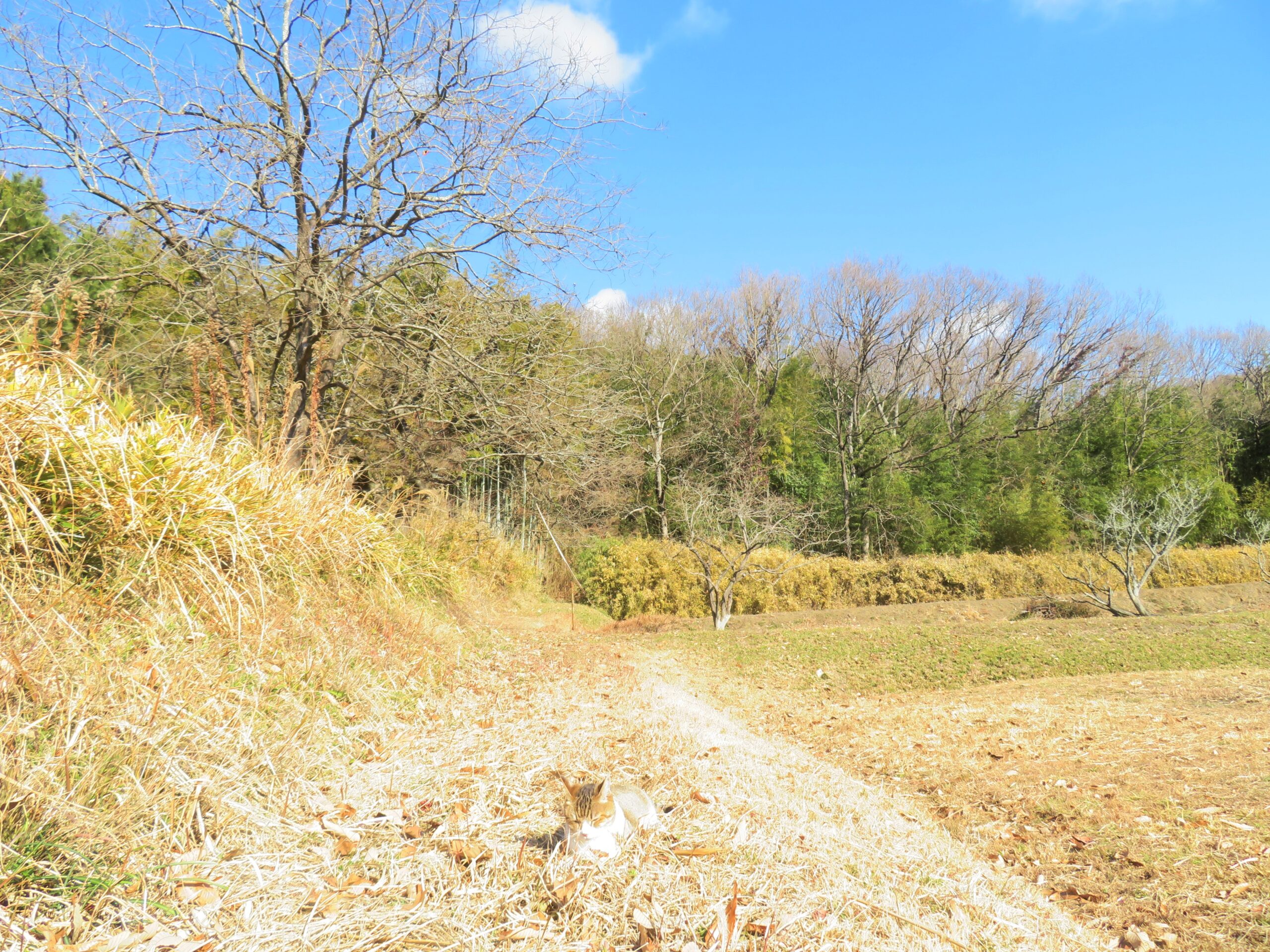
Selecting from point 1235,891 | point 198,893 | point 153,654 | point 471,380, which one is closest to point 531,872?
point 198,893

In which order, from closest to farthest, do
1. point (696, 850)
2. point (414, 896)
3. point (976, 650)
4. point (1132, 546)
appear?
point (414, 896)
point (696, 850)
point (976, 650)
point (1132, 546)

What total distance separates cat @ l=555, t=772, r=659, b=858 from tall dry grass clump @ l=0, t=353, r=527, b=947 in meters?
0.83

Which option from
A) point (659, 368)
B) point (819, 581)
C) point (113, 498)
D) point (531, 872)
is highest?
point (659, 368)

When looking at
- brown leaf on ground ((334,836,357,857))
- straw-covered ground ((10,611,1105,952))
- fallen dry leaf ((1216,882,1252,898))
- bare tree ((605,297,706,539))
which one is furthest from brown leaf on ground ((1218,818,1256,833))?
bare tree ((605,297,706,539))

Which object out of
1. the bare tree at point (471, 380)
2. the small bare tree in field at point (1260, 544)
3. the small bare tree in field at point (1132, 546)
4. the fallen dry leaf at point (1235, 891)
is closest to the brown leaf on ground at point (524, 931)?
the fallen dry leaf at point (1235, 891)

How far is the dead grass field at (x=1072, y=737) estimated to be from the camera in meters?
3.08

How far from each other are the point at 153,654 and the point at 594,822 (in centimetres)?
169

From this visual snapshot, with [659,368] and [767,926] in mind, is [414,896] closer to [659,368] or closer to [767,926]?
[767,926]

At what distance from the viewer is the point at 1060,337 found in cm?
2628

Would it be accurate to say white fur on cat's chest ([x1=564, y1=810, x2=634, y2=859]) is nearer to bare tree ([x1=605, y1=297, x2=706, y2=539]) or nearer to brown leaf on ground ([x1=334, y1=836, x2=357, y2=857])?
brown leaf on ground ([x1=334, y1=836, x2=357, y2=857])

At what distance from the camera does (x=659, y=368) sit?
75.2 ft

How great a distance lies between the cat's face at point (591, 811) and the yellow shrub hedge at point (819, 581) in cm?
1331

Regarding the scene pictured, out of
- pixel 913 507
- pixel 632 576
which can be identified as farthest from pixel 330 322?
pixel 913 507

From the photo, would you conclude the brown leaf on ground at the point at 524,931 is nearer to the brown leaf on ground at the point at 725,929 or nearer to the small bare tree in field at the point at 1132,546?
the brown leaf on ground at the point at 725,929
